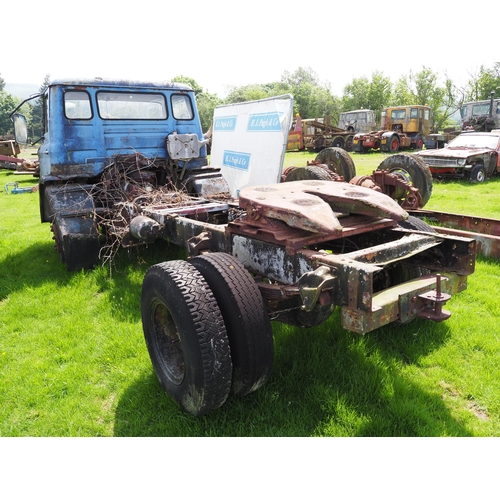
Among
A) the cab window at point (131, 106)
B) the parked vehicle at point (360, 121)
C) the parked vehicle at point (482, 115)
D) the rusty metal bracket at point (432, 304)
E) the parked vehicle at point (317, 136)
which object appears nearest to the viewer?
the rusty metal bracket at point (432, 304)

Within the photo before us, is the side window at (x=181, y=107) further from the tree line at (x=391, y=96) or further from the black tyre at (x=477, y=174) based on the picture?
the tree line at (x=391, y=96)

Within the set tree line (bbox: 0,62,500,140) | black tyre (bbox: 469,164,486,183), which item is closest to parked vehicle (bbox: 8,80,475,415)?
black tyre (bbox: 469,164,486,183)

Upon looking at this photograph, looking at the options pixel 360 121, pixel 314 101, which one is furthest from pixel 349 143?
pixel 314 101

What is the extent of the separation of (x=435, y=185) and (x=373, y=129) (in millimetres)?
18694

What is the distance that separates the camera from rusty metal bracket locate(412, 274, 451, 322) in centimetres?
270

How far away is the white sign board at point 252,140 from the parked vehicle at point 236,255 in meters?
2.34

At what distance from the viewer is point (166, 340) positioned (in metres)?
3.17

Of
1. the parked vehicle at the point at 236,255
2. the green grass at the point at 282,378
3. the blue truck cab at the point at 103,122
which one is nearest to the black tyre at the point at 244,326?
the parked vehicle at the point at 236,255

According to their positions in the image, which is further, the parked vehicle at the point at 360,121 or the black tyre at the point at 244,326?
the parked vehicle at the point at 360,121

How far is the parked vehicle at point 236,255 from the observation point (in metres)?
2.58

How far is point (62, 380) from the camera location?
3.46 m

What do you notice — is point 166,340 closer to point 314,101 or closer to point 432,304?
point 432,304

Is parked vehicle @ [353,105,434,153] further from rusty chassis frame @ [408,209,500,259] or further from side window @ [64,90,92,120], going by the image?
side window @ [64,90,92,120]

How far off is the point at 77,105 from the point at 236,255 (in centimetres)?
356
